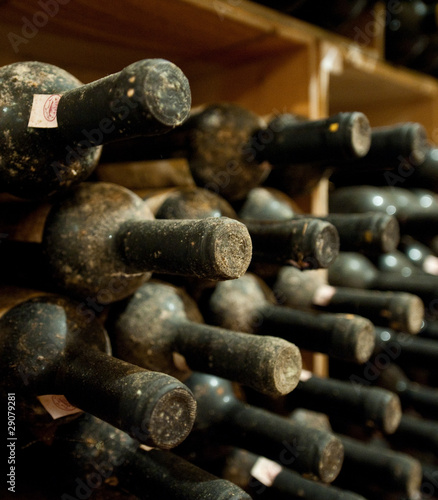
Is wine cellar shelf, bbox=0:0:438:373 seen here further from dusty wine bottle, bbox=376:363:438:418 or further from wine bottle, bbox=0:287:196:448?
wine bottle, bbox=0:287:196:448

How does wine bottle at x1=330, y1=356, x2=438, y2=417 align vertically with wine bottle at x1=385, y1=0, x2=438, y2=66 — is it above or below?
below

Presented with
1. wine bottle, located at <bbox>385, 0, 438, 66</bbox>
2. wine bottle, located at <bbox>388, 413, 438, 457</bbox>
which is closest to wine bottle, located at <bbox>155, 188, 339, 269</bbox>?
wine bottle, located at <bbox>388, 413, 438, 457</bbox>

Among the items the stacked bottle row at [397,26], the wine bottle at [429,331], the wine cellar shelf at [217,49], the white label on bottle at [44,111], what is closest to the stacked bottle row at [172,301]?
the white label on bottle at [44,111]

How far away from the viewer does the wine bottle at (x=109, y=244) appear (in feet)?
1.68

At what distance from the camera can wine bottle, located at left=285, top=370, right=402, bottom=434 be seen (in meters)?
0.75

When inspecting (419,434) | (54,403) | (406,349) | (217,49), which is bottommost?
(419,434)

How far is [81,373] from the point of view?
0.51 meters

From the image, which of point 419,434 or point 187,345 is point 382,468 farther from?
point 187,345

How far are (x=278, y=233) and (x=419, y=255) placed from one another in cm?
71

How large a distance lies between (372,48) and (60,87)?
90 centimetres

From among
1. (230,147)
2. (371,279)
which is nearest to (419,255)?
(371,279)

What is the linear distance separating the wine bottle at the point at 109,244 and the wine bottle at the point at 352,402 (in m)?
0.36

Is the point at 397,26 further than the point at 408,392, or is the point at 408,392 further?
the point at 397,26

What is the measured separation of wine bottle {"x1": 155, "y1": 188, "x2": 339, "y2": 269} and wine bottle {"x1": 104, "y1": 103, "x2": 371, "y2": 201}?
51 millimetres
